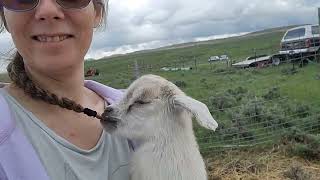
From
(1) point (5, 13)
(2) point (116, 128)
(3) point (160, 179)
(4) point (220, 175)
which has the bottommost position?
(4) point (220, 175)

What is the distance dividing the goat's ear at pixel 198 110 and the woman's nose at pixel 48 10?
2.73ft

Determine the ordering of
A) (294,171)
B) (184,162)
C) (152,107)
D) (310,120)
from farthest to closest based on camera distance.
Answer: (310,120)
(294,171)
(152,107)
(184,162)

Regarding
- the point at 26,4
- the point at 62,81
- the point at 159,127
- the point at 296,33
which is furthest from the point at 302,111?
the point at 296,33

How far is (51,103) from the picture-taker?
179 cm

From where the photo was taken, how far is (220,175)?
23.0 ft

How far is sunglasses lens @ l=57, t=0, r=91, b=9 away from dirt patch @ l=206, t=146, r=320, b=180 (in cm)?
539

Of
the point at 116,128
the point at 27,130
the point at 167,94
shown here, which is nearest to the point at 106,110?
the point at 116,128

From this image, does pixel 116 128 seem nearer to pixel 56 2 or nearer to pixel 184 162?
pixel 184 162

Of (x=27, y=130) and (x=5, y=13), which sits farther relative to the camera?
(x=5, y=13)

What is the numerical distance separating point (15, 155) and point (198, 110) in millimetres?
1002

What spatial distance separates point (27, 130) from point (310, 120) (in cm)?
847

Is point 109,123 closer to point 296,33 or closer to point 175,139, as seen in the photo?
point 175,139

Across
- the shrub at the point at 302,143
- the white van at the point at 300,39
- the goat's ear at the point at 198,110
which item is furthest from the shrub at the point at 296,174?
the white van at the point at 300,39

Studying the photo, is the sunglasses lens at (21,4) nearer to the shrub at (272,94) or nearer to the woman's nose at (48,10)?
the woman's nose at (48,10)
